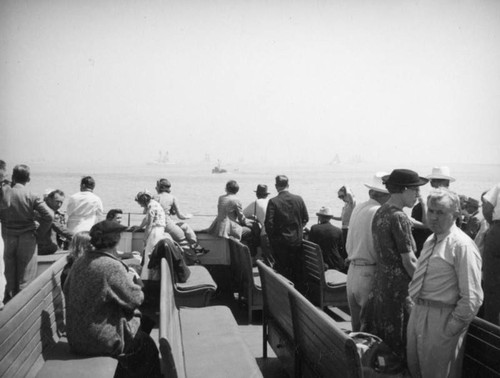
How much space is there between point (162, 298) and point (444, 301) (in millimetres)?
1655

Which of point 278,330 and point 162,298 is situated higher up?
point 162,298

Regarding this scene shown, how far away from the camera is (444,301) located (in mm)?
2922

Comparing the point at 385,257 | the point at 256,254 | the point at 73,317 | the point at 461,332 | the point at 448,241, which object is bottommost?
the point at 256,254

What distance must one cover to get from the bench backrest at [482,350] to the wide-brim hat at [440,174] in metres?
3.24

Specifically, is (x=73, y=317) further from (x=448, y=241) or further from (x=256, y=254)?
(x=256, y=254)

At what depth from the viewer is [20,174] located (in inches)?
231

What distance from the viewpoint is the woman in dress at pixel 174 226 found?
6.89 metres

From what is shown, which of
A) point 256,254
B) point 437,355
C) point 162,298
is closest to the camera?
point 437,355

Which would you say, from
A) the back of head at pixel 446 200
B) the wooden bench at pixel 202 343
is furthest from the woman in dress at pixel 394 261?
the wooden bench at pixel 202 343

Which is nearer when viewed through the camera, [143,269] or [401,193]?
[401,193]

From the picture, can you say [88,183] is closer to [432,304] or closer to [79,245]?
[79,245]

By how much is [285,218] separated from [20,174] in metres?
3.09

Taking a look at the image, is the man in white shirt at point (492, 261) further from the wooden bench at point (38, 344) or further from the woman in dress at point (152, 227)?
the woman in dress at point (152, 227)

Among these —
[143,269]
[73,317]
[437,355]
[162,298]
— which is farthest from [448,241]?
[143,269]
